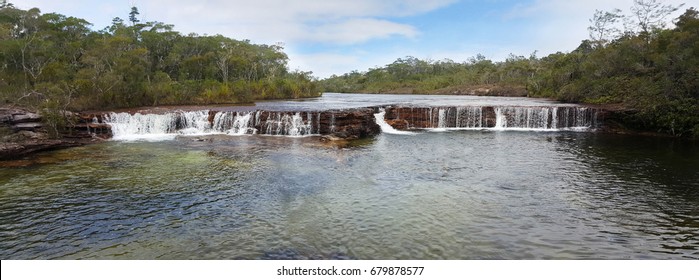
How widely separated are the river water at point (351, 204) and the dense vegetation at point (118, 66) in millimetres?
9937

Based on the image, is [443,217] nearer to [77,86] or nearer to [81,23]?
[77,86]

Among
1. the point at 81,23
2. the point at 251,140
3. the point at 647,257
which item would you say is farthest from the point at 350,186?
the point at 81,23

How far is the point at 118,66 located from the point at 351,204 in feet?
80.1

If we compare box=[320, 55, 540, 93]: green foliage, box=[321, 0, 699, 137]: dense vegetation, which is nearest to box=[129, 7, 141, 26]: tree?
box=[320, 55, 540, 93]: green foliage

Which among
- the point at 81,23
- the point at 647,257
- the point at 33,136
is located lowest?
the point at 647,257

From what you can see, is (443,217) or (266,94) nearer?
(443,217)

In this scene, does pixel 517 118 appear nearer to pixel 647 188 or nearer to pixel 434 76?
pixel 647 188

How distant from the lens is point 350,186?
33.7 feet

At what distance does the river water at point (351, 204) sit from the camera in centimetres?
657

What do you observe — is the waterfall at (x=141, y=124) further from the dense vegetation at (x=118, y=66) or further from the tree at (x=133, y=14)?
the tree at (x=133, y=14)

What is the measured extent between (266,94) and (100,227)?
33.4 m

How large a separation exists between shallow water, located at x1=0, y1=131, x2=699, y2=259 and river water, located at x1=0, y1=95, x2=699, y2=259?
0.11 ft

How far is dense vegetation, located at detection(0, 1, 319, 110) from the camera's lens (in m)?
24.5

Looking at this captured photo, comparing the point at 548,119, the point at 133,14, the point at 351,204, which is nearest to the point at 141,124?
the point at 351,204
